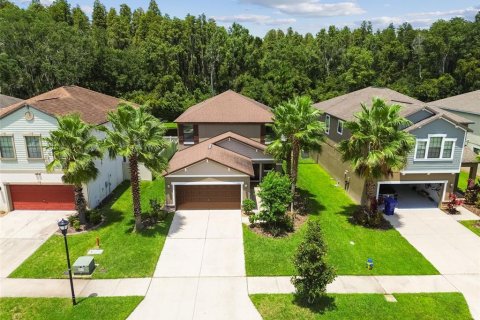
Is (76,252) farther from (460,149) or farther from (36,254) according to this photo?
(460,149)

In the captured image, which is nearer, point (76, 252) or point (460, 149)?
point (76, 252)

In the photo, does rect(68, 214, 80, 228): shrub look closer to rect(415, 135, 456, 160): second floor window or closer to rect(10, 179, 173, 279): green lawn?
rect(10, 179, 173, 279): green lawn

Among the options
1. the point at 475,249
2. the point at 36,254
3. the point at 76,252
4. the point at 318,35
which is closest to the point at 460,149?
the point at 475,249

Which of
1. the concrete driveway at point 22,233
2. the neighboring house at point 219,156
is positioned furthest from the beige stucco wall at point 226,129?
the concrete driveway at point 22,233

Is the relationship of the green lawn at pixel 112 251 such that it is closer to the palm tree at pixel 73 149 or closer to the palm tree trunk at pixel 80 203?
the palm tree trunk at pixel 80 203

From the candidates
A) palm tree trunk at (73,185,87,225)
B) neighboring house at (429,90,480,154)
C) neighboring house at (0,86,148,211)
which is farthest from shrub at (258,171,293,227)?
neighboring house at (429,90,480,154)

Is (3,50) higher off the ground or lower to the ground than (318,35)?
lower
